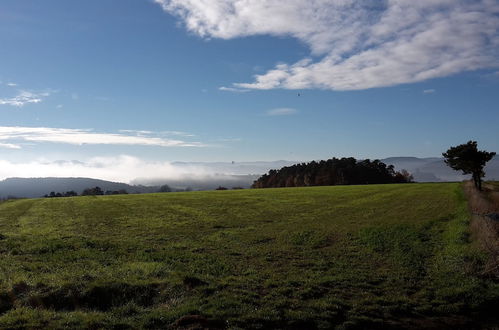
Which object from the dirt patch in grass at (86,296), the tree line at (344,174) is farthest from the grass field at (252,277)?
the tree line at (344,174)

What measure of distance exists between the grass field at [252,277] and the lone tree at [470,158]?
4178 cm

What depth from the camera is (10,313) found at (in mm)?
15289

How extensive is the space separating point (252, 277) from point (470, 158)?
225 ft

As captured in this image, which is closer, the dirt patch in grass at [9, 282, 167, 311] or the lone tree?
the dirt patch in grass at [9, 282, 167, 311]

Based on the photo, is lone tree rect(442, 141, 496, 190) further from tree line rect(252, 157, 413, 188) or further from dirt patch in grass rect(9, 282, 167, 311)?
tree line rect(252, 157, 413, 188)

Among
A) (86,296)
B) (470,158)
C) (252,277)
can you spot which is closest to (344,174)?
(470,158)

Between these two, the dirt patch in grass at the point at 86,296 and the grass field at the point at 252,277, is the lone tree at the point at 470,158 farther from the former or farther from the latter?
the dirt patch in grass at the point at 86,296

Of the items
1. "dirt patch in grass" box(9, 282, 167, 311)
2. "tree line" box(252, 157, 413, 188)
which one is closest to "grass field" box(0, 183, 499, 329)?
"dirt patch in grass" box(9, 282, 167, 311)

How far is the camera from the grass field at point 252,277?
50.8 ft

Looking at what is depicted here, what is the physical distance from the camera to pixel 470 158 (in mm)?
74812

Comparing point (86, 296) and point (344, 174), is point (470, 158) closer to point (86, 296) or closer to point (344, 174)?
point (86, 296)

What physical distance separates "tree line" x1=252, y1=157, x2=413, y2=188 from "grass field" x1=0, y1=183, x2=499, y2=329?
124 meters

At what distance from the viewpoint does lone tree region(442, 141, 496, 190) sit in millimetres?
74312

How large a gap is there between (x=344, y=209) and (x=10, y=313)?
44.4m
